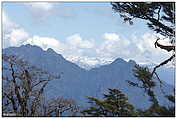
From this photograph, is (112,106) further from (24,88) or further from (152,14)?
(24,88)

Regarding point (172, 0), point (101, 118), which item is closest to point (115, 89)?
point (101, 118)

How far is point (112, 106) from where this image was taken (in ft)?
12.0

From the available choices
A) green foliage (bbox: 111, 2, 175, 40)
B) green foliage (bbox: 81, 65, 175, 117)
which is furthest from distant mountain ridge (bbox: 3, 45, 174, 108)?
green foliage (bbox: 111, 2, 175, 40)

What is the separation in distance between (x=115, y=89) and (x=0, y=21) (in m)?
1.25

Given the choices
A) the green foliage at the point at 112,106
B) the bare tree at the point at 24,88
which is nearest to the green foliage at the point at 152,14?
the green foliage at the point at 112,106

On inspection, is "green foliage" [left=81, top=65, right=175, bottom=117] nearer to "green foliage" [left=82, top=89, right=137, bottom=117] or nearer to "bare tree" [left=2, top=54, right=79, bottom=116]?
"green foliage" [left=82, top=89, right=137, bottom=117]

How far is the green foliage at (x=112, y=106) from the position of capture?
3.54 meters

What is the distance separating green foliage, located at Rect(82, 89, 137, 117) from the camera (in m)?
3.54

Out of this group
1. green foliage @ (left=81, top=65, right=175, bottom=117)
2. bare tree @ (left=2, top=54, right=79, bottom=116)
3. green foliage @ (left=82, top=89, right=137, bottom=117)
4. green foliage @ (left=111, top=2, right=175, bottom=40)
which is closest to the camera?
green foliage @ (left=81, top=65, right=175, bottom=117)

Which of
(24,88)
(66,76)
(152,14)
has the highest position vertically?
(152,14)

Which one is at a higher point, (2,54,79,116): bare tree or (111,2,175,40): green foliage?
(111,2,175,40): green foliage

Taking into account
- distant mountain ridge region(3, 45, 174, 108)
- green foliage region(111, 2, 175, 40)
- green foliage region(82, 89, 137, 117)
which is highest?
green foliage region(111, 2, 175, 40)

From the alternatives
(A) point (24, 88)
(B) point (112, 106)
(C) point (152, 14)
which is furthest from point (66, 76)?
(C) point (152, 14)

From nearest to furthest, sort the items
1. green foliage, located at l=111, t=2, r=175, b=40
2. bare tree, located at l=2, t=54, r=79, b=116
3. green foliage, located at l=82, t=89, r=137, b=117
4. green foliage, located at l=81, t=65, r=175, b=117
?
1. green foliage, located at l=81, t=65, r=175, b=117
2. green foliage, located at l=82, t=89, r=137, b=117
3. green foliage, located at l=111, t=2, r=175, b=40
4. bare tree, located at l=2, t=54, r=79, b=116
